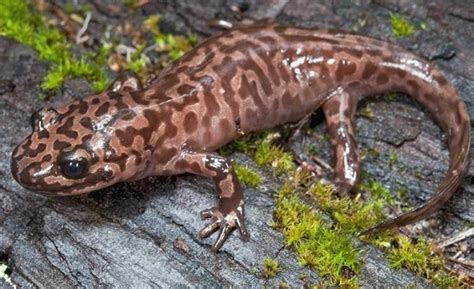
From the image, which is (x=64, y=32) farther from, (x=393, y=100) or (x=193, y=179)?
(x=393, y=100)

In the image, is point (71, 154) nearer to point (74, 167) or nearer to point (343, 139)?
point (74, 167)

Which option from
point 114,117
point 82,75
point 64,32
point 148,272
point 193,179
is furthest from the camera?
point 64,32

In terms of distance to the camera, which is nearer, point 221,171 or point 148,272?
point 148,272

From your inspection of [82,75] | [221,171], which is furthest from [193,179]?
[82,75]

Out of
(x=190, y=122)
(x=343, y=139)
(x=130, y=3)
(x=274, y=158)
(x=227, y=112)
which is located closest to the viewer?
(x=190, y=122)

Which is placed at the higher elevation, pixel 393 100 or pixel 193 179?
pixel 393 100

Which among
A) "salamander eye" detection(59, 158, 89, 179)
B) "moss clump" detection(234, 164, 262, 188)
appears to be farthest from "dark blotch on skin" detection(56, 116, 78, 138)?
"moss clump" detection(234, 164, 262, 188)

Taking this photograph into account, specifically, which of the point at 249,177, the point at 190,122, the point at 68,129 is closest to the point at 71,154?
the point at 68,129

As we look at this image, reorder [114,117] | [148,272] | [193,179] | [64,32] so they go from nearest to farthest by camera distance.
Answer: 1. [148,272]
2. [114,117]
3. [193,179]
4. [64,32]
